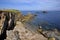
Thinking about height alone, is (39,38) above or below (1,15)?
below

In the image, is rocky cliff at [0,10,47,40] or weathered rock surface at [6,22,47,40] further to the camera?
rocky cliff at [0,10,47,40]

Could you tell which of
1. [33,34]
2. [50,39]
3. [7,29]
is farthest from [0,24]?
[50,39]

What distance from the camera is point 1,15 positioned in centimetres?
907

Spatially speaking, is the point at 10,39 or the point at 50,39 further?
the point at 50,39

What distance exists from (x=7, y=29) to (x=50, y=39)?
2.36 meters

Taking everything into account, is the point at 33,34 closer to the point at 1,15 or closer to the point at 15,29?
the point at 15,29

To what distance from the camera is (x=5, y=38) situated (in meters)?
8.38

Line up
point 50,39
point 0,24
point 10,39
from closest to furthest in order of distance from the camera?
point 10,39 → point 0,24 → point 50,39

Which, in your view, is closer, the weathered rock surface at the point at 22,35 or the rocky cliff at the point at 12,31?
the weathered rock surface at the point at 22,35

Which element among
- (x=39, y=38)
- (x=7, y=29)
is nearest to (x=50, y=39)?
(x=39, y=38)

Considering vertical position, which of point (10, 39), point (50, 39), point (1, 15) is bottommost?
point (50, 39)

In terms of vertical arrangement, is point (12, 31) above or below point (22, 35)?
above

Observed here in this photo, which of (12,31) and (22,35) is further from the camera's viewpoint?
(22,35)

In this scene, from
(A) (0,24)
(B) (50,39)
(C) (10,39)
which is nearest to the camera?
(C) (10,39)
